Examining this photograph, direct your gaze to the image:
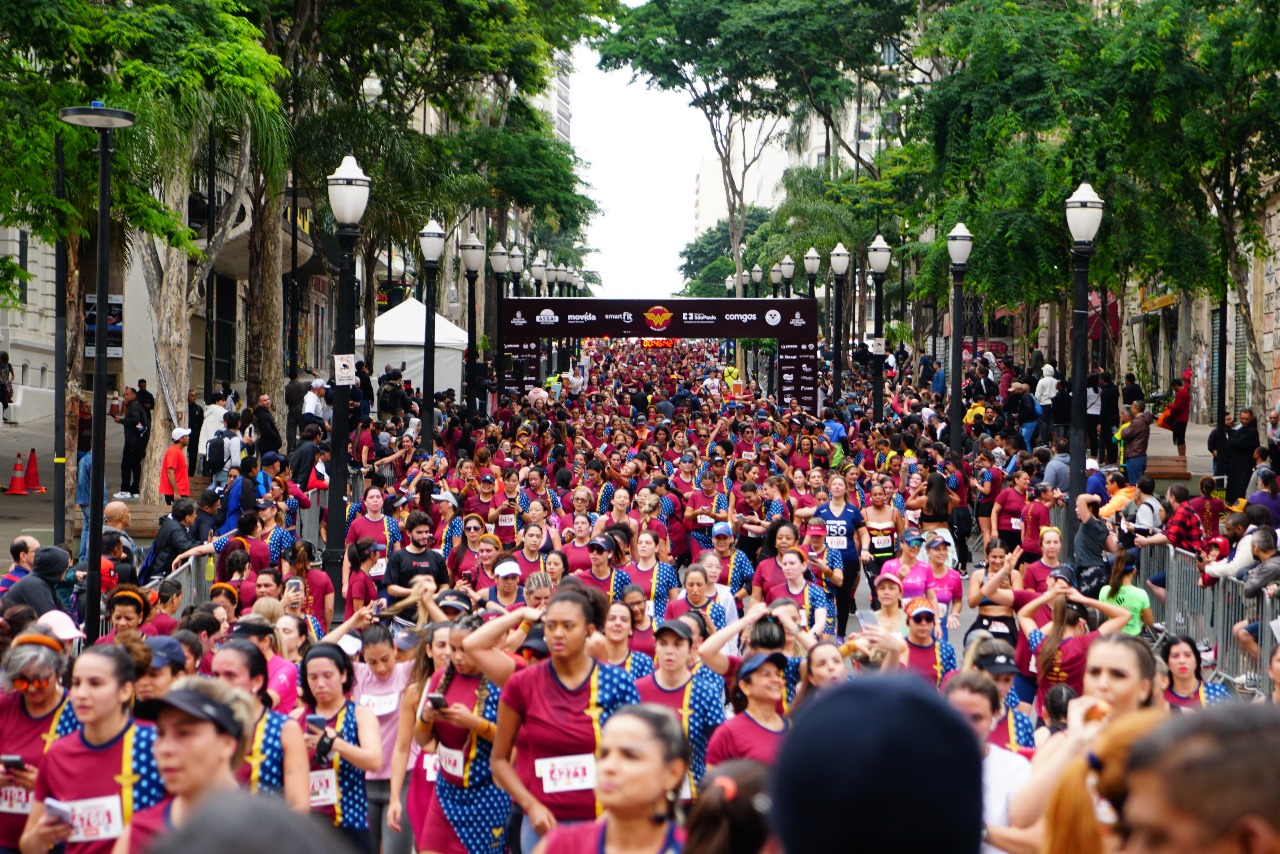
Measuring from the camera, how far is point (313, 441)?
64.9 ft

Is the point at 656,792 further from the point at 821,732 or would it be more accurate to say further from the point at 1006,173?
the point at 1006,173

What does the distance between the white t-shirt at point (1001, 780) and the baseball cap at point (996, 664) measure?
1.34 meters

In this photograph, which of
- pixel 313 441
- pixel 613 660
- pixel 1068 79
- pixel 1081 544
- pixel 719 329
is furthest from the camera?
pixel 719 329

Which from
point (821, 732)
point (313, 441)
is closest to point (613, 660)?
point (821, 732)

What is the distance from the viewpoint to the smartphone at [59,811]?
5.71 metres

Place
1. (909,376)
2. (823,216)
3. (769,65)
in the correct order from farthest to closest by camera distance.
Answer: (823,216) < (909,376) < (769,65)

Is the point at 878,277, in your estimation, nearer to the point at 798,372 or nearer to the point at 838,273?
the point at 838,273

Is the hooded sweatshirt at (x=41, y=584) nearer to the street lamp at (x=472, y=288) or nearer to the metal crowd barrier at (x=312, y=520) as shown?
the metal crowd barrier at (x=312, y=520)

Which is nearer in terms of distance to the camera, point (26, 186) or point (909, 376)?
point (26, 186)

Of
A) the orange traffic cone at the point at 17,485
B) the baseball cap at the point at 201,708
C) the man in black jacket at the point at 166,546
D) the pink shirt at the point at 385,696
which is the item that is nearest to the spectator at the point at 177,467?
the man in black jacket at the point at 166,546

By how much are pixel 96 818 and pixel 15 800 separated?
1.03 m

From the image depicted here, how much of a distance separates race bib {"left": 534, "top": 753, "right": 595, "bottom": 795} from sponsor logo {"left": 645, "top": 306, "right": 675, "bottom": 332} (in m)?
30.7

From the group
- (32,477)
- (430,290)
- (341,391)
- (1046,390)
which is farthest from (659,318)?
(341,391)

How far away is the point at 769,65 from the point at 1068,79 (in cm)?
2357
